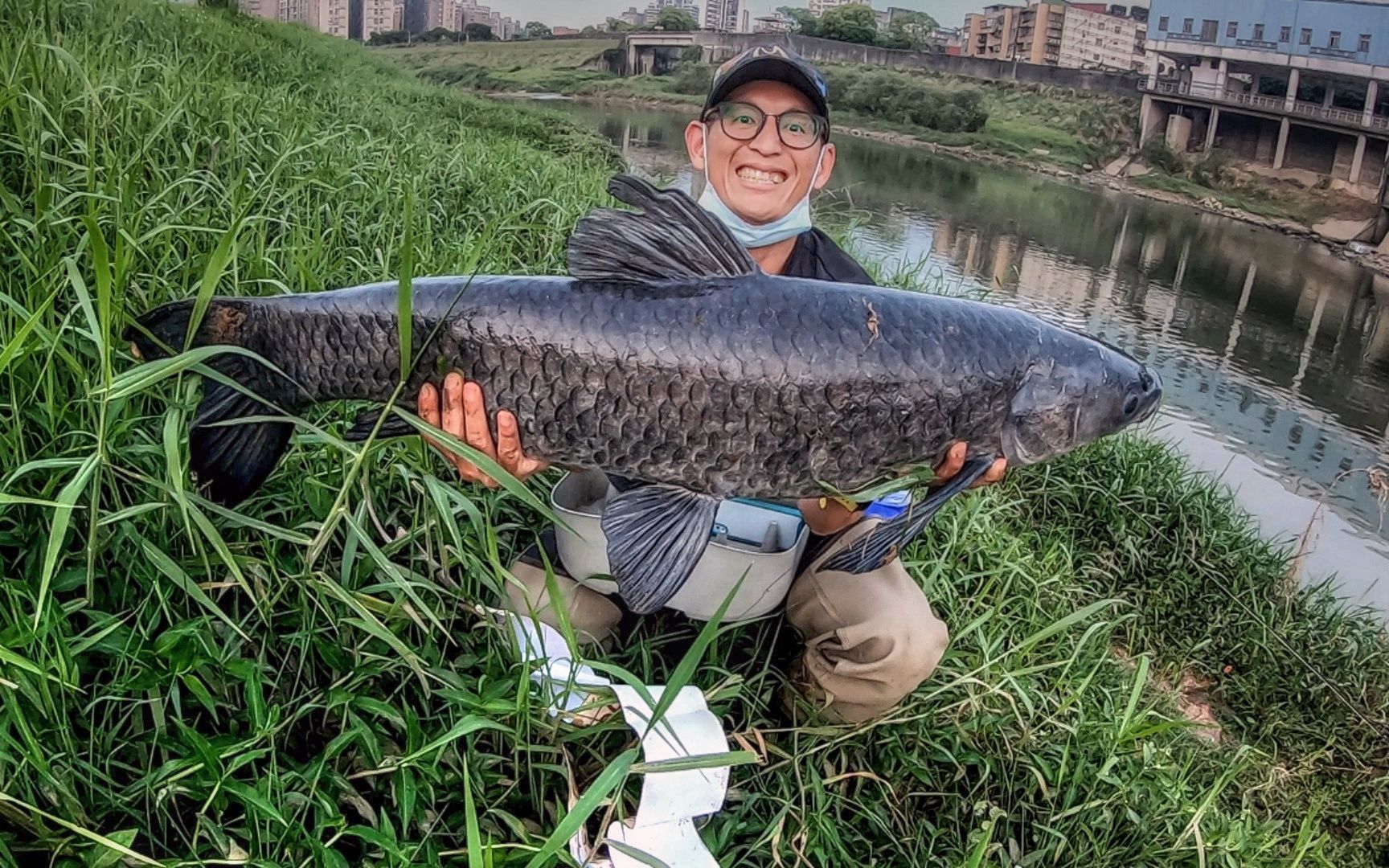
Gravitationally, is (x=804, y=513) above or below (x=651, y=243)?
below

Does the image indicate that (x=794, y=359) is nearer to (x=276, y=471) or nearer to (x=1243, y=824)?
(x=276, y=471)

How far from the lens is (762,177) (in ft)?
8.60

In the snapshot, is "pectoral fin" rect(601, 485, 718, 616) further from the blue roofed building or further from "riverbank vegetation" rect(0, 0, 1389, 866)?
the blue roofed building

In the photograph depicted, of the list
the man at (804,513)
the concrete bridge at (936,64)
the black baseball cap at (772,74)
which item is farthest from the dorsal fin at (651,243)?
the concrete bridge at (936,64)

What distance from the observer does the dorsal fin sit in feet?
5.99

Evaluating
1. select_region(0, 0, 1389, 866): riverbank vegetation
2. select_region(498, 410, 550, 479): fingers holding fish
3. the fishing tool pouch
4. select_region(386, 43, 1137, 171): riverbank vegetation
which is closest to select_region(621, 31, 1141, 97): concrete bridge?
select_region(386, 43, 1137, 171): riverbank vegetation

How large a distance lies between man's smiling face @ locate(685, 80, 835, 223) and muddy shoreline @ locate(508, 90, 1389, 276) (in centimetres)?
2218

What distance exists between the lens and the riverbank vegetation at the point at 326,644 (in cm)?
165

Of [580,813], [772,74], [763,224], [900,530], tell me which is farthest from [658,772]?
[772,74]

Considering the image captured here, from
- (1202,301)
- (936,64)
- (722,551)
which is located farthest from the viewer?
(936,64)

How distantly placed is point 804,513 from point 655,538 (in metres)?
0.70

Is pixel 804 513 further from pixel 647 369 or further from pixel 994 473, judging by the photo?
pixel 647 369

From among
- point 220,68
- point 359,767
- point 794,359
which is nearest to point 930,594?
point 794,359

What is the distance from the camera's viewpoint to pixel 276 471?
227 centimetres
